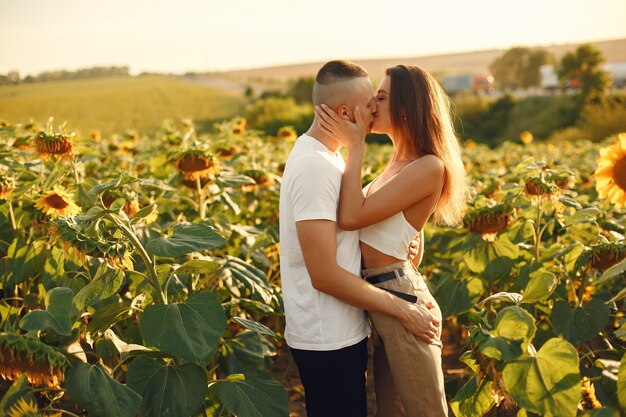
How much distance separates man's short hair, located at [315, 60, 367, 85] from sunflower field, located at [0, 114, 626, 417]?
56 cm

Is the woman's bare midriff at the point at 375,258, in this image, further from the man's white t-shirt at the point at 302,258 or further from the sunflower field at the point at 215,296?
the sunflower field at the point at 215,296

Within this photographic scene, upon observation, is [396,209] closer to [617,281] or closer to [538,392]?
[538,392]

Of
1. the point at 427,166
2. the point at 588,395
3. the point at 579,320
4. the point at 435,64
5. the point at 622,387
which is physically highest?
the point at 427,166

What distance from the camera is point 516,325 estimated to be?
1.43 metres

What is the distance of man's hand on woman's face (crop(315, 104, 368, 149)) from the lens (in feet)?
6.33

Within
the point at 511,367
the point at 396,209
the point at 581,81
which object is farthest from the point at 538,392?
the point at 581,81

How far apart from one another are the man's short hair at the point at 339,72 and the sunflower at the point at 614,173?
3.39ft

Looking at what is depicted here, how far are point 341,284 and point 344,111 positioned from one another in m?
0.50

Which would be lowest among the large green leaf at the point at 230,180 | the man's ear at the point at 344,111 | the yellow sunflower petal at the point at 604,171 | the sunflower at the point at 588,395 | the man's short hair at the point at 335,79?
the sunflower at the point at 588,395

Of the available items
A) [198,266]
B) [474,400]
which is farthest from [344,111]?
[474,400]

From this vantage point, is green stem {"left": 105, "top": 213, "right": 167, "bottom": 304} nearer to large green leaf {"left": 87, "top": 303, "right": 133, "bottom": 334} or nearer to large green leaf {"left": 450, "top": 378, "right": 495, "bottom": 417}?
large green leaf {"left": 87, "top": 303, "right": 133, "bottom": 334}

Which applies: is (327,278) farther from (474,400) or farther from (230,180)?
(230,180)

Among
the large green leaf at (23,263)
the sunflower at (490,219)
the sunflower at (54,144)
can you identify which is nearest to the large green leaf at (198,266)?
the large green leaf at (23,263)

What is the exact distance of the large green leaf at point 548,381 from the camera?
4.58ft
